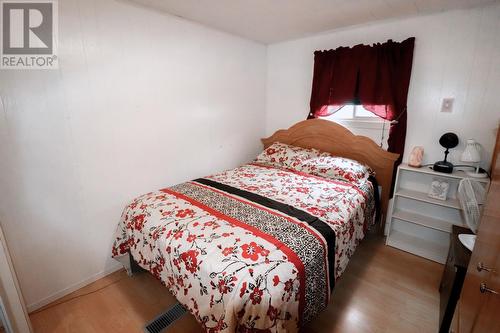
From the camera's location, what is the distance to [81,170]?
183 cm

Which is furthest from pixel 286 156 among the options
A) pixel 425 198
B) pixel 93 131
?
pixel 93 131

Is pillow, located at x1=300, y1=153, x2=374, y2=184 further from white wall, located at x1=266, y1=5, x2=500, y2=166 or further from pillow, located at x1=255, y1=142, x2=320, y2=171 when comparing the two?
white wall, located at x1=266, y1=5, x2=500, y2=166

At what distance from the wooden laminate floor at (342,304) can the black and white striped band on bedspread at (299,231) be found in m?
0.41

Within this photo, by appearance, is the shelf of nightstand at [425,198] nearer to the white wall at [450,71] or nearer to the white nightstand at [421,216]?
the white nightstand at [421,216]

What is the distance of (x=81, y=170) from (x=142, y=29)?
4.27ft

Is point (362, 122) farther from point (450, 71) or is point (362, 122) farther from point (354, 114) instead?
point (450, 71)

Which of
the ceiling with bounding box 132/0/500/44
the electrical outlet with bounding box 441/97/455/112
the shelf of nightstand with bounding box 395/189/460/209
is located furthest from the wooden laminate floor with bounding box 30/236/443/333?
the ceiling with bounding box 132/0/500/44

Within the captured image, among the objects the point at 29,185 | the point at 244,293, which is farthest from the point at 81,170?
the point at 244,293

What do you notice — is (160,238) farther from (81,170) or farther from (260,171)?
(260,171)

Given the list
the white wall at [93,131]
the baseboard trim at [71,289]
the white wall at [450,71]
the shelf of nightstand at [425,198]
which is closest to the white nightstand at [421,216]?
the shelf of nightstand at [425,198]

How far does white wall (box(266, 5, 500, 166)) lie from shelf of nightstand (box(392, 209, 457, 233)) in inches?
22.4

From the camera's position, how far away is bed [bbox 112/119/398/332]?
3.49ft

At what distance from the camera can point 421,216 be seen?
92.9 inches

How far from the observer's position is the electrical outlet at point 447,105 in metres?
2.12
